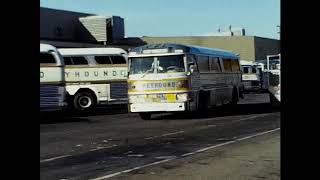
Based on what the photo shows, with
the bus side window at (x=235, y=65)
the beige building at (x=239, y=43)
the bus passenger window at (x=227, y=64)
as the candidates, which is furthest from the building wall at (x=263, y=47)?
the bus passenger window at (x=227, y=64)

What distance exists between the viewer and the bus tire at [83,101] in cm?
2545

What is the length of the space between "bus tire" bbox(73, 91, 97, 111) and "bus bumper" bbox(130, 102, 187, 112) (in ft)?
15.1

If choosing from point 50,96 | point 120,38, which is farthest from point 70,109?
point 120,38

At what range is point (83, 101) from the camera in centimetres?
2553

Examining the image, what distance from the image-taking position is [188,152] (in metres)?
11.5

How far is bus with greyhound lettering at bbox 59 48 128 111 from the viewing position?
2541cm

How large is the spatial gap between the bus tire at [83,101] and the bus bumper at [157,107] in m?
4.59

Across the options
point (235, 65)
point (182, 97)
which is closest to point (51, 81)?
point (182, 97)

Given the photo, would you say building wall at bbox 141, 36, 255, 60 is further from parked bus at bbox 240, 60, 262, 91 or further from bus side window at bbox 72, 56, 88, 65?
bus side window at bbox 72, 56, 88, 65

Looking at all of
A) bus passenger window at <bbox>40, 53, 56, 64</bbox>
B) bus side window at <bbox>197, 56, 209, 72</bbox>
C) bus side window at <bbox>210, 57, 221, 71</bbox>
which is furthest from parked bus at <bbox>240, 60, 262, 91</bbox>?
bus passenger window at <bbox>40, 53, 56, 64</bbox>

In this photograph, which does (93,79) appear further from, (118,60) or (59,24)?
(59,24)
